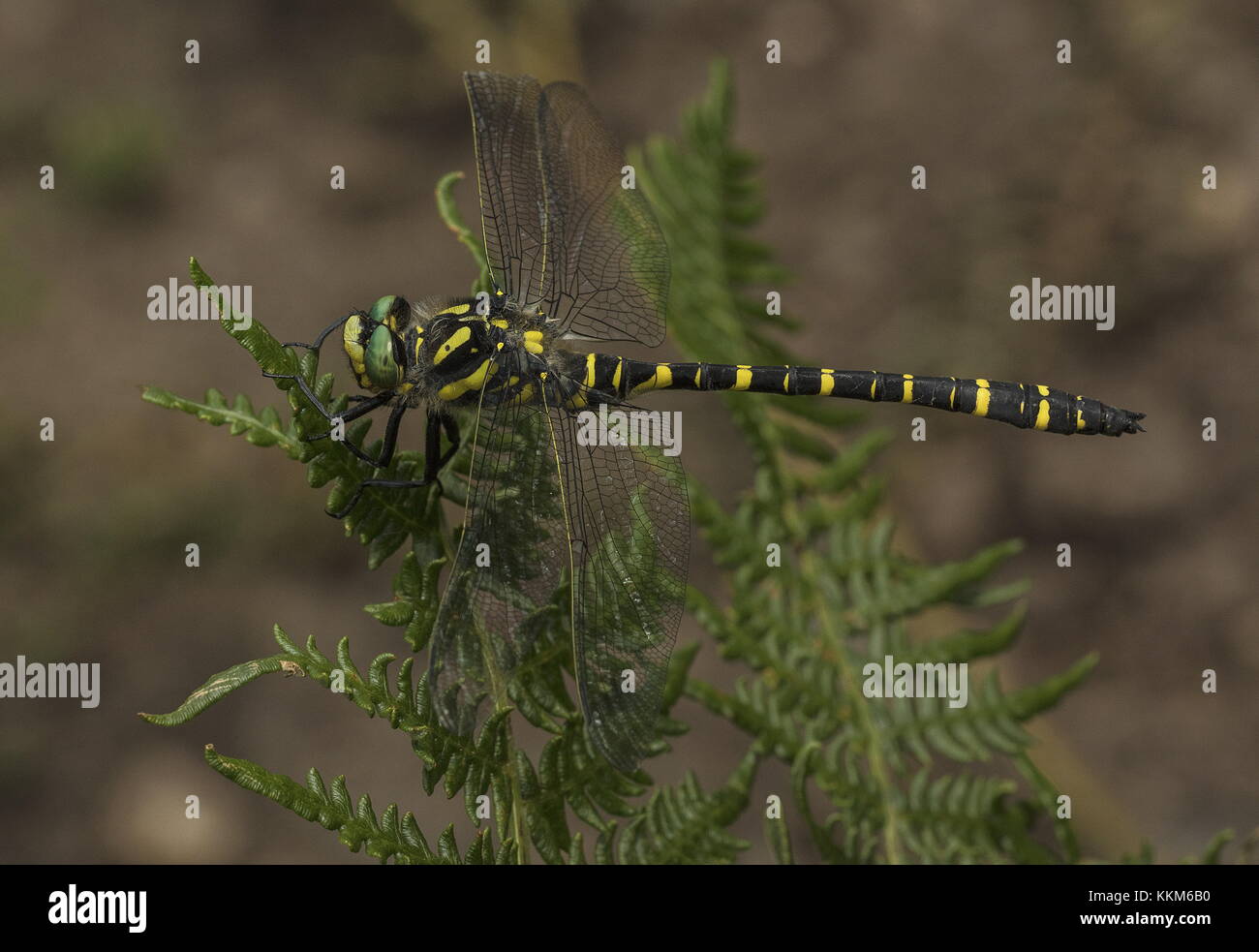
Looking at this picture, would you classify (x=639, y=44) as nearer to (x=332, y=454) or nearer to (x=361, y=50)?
(x=361, y=50)

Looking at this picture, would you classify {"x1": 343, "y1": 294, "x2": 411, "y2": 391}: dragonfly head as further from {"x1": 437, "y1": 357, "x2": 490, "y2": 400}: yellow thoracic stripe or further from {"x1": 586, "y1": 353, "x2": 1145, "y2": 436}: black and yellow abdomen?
{"x1": 586, "y1": 353, "x2": 1145, "y2": 436}: black and yellow abdomen

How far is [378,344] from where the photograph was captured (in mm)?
2227

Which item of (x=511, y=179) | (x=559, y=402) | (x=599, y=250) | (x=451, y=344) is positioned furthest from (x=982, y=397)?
(x=451, y=344)

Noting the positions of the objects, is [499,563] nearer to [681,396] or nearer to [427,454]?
[427,454]

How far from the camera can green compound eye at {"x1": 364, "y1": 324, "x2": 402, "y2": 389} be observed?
7.23 feet

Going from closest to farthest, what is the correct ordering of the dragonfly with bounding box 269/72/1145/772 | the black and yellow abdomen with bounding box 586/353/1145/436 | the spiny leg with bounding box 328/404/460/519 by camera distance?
the spiny leg with bounding box 328/404/460/519 → the dragonfly with bounding box 269/72/1145/772 → the black and yellow abdomen with bounding box 586/353/1145/436

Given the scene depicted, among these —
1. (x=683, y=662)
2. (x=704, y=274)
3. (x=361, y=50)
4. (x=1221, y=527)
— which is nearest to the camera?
(x=683, y=662)

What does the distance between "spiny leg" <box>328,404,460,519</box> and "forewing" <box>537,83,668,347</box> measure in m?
0.49

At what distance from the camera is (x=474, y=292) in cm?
221

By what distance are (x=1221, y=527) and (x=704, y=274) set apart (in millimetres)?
3111

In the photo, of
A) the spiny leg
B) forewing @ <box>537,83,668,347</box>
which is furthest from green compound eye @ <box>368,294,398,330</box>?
forewing @ <box>537,83,668,347</box>

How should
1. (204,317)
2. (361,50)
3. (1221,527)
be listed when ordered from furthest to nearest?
1. (361,50)
2. (204,317)
3. (1221,527)

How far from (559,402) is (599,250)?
491mm
